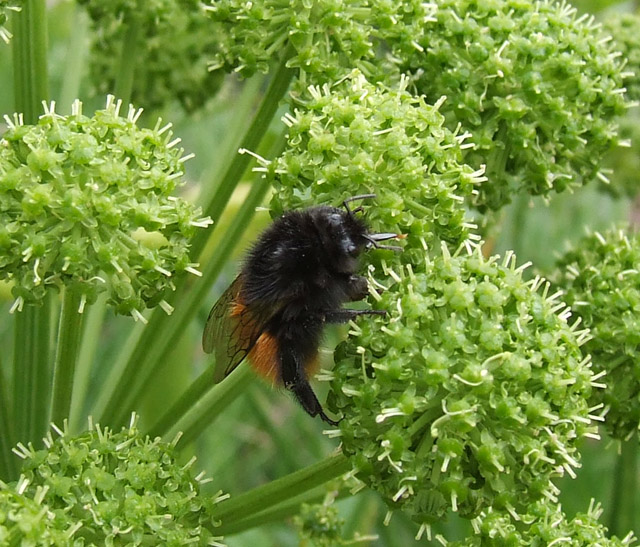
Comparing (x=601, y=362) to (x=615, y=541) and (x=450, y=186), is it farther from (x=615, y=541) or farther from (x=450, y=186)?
(x=450, y=186)

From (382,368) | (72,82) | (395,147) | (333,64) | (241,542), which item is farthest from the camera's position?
(241,542)

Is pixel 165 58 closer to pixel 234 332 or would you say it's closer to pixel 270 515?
pixel 234 332

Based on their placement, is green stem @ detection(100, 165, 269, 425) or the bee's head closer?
the bee's head

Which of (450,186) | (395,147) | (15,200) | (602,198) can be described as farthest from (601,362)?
(602,198)

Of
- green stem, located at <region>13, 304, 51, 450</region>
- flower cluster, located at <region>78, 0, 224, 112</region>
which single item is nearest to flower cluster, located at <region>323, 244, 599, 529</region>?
green stem, located at <region>13, 304, 51, 450</region>

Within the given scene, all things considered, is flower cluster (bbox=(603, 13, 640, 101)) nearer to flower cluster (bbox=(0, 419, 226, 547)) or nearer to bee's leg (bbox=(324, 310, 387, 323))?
bee's leg (bbox=(324, 310, 387, 323))
